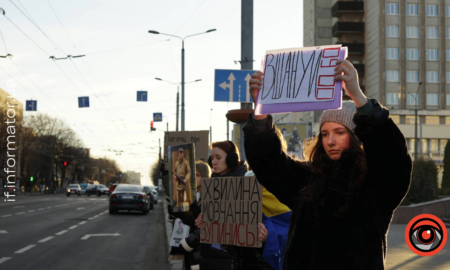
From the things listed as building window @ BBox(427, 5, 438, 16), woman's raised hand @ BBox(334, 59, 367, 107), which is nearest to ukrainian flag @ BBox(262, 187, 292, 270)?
woman's raised hand @ BBox(334, 59, 367, 107)

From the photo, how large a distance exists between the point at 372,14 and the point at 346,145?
6997 cm

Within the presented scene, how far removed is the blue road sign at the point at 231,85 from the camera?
32.7 ft

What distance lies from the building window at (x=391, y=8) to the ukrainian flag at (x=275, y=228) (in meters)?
66.9

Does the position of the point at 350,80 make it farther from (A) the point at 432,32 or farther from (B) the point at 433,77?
(A) the point at 432,32

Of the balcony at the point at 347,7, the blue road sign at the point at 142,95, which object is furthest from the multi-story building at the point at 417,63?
the blue road sign at the point at 142,95

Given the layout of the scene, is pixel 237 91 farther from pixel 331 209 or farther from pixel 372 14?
pixel 372 14

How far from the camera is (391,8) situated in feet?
218

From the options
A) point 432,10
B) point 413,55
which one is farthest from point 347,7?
point 413,55

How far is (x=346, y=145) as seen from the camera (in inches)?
102

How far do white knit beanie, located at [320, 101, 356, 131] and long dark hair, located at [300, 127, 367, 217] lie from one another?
1.5 inches

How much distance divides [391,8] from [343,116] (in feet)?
224

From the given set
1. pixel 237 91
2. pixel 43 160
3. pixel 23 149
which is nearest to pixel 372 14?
pixel 23 149

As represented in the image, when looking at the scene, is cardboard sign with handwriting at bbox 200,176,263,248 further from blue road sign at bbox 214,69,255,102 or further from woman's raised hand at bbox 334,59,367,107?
blue road sign at bbox 214,69,255,102

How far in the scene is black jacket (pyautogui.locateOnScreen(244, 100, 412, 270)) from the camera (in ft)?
7.74
